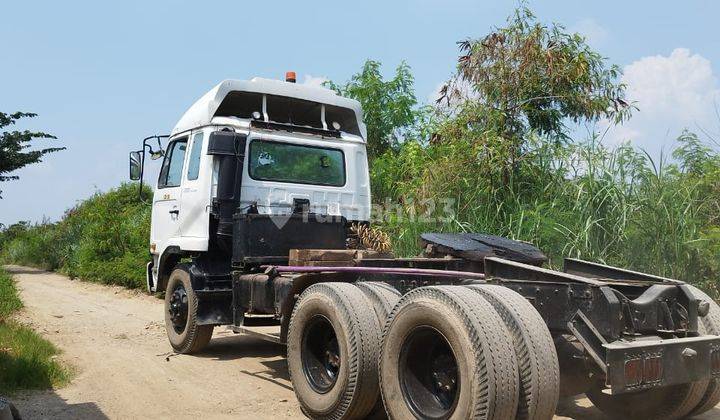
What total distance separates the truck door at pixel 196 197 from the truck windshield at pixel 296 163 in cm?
50

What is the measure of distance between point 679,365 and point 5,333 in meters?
6.93

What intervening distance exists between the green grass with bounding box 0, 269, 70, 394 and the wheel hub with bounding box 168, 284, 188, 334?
4.11 feet

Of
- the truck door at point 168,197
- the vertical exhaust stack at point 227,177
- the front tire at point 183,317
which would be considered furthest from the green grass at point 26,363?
the vertical exhaust stack at point 227,177

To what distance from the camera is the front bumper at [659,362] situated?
327cm

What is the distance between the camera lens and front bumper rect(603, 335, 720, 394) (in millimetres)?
3271

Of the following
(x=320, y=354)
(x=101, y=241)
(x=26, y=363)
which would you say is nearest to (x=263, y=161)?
(x=320, y=354)

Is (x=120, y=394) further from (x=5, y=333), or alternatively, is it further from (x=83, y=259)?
(x=83, y=259)

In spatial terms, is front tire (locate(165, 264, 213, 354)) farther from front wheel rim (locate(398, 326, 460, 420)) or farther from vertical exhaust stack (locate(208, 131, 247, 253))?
front wheel rim (locate(398, 326, 460, 420))

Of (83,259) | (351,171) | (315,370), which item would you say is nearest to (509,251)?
(315,370)

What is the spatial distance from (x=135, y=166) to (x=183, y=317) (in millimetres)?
1991

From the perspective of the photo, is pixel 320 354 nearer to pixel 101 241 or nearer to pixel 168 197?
pixel 168 197

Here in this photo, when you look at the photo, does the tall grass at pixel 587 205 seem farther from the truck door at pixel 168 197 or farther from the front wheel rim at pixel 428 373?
the front wheel rim at pixel 428 373

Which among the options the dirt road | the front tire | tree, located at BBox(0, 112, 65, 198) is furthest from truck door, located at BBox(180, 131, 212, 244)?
tree, located at BBox(0, 112, 65, 198)

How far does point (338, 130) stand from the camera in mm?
7555
